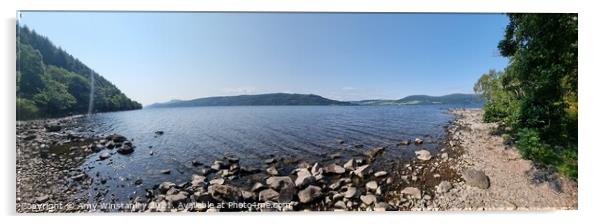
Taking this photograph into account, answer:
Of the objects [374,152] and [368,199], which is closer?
[368,199]

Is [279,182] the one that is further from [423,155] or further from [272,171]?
[423,155]

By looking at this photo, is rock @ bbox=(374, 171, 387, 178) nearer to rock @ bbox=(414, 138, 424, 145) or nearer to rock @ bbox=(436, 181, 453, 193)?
rock @ bbox=(436, 181, 453, 193)

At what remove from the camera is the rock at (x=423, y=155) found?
3239 millimetres

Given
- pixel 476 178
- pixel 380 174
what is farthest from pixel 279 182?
pixel 476 178

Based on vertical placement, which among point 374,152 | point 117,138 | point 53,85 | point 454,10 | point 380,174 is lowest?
point 380,174

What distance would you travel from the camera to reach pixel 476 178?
9.11 ft

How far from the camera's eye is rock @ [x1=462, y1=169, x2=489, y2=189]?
272 centimetres

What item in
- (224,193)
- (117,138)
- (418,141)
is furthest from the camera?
(418,141)

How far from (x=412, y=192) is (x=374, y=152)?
91 centimetres

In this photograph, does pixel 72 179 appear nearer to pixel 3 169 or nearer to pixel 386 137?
pixel 3 169

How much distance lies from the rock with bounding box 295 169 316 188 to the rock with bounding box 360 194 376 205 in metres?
0.66

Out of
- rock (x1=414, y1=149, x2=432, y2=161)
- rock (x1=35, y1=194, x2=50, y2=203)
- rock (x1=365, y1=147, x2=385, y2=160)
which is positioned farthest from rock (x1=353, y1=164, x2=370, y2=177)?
rock (x1=35, y1=194, x2=50, y2=203)

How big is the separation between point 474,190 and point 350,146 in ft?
5.61
